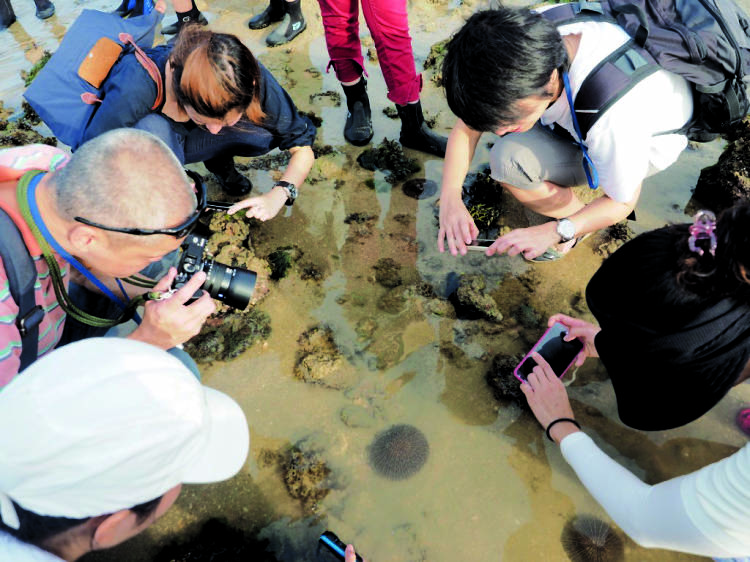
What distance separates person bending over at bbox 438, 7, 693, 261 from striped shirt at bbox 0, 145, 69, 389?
1683 millimetres

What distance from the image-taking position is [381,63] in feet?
10.7

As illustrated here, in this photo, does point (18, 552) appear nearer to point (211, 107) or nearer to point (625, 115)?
point (211, 107)

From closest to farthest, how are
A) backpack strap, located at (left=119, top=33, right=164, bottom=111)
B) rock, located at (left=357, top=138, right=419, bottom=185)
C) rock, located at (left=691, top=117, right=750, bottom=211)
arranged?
backpack strap, located at (left=119, top=33, right=164, bottom=111) → rock, located at (left=691, top=117, right=750, bottom=211) → rock, located at (left=357, top=138, right=419, bottom=185)

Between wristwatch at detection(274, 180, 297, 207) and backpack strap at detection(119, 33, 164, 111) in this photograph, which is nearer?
backpack strap at detection(119, 33, 164, 111)

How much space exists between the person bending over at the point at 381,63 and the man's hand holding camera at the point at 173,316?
207cm

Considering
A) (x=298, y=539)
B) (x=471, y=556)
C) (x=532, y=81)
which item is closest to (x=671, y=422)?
(x=471, y=556)

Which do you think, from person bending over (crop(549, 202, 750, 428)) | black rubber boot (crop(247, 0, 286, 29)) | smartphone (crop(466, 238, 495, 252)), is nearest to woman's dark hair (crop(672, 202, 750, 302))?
person bending over (crop(549, 202, 750, 428))

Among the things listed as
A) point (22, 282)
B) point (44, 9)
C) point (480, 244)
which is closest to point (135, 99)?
point (22, 282)

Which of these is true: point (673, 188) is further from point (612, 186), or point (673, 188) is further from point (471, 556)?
point (471, 556)

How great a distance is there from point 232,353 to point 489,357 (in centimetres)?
135

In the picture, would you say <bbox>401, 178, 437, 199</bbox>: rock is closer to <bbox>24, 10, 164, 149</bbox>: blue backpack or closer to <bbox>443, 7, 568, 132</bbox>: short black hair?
<bbox>443, 7, 568, 132</bbox>: short black hair

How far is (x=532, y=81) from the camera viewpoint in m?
1.83

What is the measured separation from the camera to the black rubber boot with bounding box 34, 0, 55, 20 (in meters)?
5.21

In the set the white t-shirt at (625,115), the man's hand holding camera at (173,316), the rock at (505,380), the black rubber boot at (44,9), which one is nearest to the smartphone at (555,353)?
the rock at (505,380)
